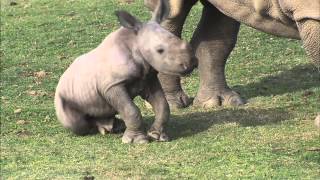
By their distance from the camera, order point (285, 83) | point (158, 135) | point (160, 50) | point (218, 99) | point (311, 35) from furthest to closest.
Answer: point (285, 83) < point (218, 99) < point (158, 135) < point (160, 50) < point (311, 35)

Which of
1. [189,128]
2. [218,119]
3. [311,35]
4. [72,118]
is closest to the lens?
[311,35]

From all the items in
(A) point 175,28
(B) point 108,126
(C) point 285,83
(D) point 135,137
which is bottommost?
(C) point 285,83

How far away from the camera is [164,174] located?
Answer: 5438 millimetres

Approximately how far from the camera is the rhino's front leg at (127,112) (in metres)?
6.18

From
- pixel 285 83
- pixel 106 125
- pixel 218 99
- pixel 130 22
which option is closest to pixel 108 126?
pixel 106 125

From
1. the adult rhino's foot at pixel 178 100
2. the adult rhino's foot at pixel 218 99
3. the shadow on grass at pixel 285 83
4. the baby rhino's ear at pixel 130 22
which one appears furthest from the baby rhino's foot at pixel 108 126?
the shadow on grass at pixel 285 83

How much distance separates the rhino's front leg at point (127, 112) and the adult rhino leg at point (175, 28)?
1.36 meters

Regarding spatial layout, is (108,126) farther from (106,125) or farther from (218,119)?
(218,119)

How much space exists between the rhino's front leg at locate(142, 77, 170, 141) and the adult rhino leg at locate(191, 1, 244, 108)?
1.40m

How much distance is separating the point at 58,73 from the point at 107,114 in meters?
2.96

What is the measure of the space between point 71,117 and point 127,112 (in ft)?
1.86

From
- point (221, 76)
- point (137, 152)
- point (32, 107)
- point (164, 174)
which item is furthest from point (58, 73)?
point (164, 174)

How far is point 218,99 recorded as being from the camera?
779cm

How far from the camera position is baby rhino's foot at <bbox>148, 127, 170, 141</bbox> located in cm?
633
